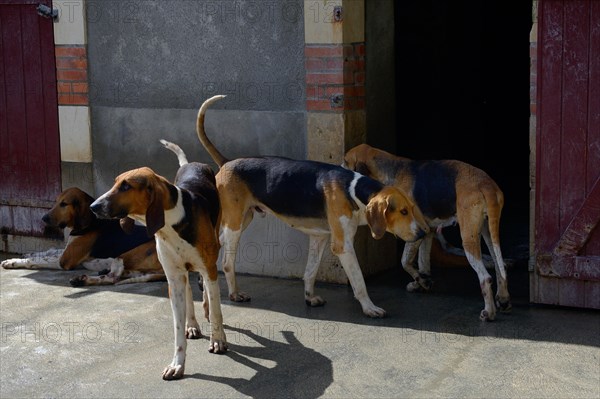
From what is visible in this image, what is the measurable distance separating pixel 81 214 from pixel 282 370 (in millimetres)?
3054

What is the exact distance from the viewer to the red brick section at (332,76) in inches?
314

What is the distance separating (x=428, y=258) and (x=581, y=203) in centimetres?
136

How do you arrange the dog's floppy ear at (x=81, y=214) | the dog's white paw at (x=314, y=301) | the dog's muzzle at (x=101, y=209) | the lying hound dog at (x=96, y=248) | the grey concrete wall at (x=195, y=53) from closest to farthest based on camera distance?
the dog's muzzle at (x=101, y=209), the dog's white paw at (x=314, y=301), the grey concrete wall at (x=195, y=53), the lying hound dog at (x=96, y=248), the dog's floppy ear at (x=81, y=214)

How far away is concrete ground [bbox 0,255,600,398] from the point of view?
19.8ft

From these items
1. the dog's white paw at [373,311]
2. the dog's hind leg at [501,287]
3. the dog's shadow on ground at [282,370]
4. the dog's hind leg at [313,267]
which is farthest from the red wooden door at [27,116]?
the dog's hind leg at [501,287]

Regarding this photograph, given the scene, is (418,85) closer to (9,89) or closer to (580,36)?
(580,36)

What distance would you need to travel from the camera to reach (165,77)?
29.0 feet

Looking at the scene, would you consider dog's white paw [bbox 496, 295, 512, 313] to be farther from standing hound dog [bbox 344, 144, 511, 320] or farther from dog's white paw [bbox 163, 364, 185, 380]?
dog's white paw [bbox 163, 364, 185, 380]

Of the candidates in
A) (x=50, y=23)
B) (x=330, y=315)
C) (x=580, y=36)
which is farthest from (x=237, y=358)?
(x=50, y=23)

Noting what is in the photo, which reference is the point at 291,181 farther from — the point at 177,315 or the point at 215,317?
the point at 177,315

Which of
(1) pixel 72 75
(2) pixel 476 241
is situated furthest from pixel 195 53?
(2) pixel 476 241

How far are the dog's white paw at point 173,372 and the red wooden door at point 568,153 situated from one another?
286 cm

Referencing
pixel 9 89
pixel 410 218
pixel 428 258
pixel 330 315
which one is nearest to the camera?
pixel 410 218

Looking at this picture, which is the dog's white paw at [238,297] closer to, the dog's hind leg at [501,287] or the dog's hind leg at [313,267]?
the dog's hind leg at [313,267]
